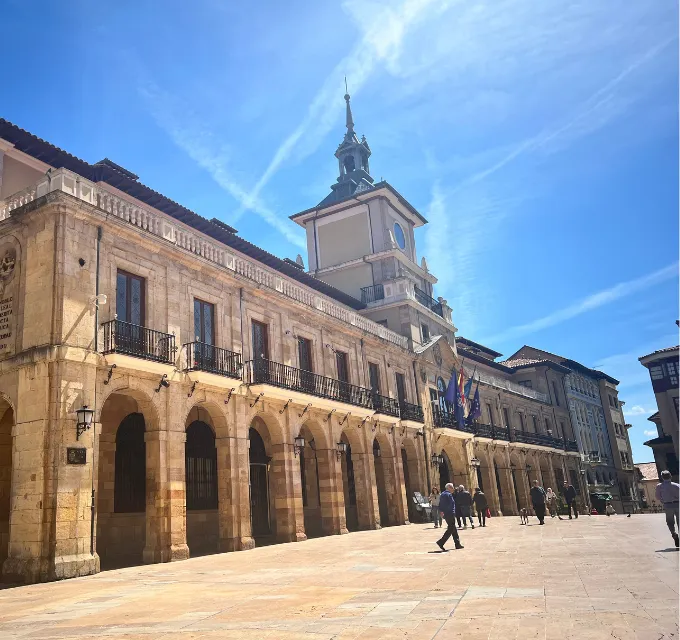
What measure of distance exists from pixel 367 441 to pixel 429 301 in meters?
12.9

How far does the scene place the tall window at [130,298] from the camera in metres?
15.3

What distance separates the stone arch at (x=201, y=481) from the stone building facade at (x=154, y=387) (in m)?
0.06

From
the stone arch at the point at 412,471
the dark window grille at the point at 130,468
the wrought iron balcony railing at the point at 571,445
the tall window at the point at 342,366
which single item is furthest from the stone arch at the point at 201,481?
the wrought iron balcony railing at the point at 571,445

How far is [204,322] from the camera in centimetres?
1800

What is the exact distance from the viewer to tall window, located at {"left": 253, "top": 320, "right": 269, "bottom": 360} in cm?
2017

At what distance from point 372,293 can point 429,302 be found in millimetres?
4323

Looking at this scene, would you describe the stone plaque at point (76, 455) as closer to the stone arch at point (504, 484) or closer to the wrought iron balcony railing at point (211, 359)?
the wrought iron balcony railing at point (211, 359)

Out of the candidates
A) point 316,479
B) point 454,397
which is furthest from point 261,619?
point 454,397

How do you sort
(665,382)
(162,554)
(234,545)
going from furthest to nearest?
1. (665,382)
2. (234,545)
3. (162,554)

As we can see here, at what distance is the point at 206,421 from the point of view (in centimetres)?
1939

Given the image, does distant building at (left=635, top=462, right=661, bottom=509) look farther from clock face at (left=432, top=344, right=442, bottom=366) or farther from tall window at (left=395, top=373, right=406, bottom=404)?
tall window at (left=395, top=373, right=406, bottom=404)

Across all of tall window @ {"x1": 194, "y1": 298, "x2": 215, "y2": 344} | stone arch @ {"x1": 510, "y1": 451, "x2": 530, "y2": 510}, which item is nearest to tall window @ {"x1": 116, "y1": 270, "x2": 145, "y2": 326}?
tall window @ {"x1": 194, "y1": 298, "x2": 215, "y2": 344}

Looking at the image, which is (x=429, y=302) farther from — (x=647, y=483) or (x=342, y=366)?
(x=647, y=483)

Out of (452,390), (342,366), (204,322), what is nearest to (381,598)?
(204,322)
